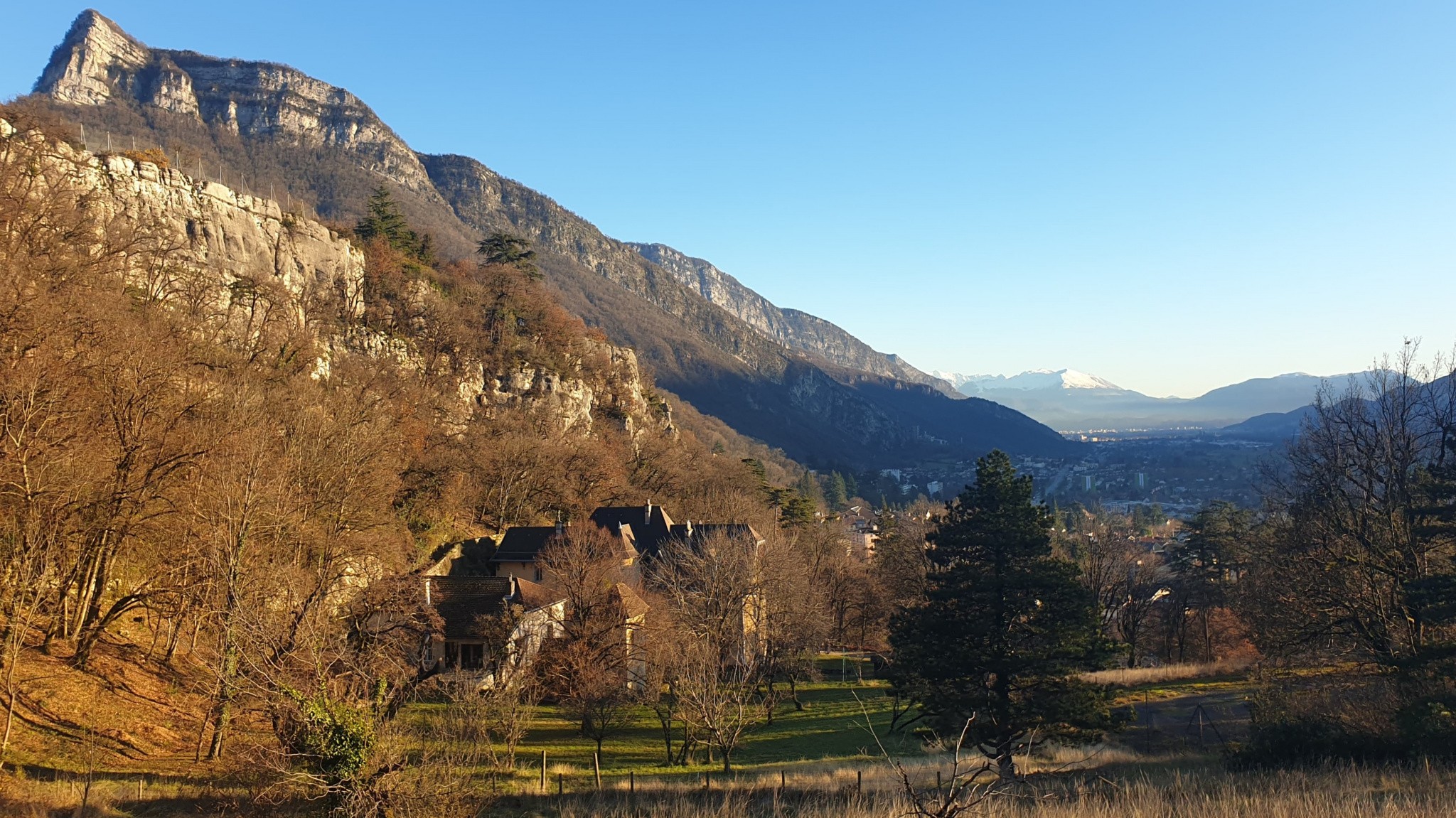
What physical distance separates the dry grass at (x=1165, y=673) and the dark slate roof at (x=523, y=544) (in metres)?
30.4

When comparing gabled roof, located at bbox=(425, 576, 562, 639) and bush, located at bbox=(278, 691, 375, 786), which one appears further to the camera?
gabled roof, located at bbox=(425, 576, 562, 639)

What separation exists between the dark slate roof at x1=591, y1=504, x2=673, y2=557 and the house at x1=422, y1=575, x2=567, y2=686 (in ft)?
47.2

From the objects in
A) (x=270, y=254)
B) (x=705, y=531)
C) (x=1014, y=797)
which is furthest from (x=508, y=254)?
(x=1014, y=797)

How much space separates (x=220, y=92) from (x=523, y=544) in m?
170

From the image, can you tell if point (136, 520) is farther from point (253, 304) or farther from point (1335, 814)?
point (253, 304)

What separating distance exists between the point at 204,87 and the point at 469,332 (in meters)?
150

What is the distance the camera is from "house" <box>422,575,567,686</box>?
30.5 metres

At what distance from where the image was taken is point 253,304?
154 feet

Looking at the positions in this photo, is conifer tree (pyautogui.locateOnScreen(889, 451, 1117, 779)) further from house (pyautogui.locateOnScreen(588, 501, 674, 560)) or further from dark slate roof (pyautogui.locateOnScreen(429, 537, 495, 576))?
house (pyautogui.locateOnScreen(588, 501, 674, 560))

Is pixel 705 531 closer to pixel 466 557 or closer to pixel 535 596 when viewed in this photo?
pixel 466 557

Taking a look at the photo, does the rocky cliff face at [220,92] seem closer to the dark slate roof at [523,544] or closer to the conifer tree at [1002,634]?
the dark slate roof at [523,544]

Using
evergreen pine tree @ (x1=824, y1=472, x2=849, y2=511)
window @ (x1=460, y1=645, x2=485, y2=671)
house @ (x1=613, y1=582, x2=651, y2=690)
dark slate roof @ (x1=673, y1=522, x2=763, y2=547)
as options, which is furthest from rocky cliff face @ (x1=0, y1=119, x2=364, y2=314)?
evergreen pine tree @ (x1=824, y1=472, x2=849, y2=511)

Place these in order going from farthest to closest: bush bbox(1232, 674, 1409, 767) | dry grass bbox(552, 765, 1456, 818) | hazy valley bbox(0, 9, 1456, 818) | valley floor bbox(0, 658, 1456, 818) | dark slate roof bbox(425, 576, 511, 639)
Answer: dark slate roof bbox(425, 576, 511, 639) < bush bbox(1232, 674, 1409, 767) < hazy valley bbox(0, 9, 1456, 818) < valley floor bbox(0, 658, 1456, 818) < dry grass bbox(552, 765, 1456, 818)

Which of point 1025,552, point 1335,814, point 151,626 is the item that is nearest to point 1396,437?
point 1025,552
